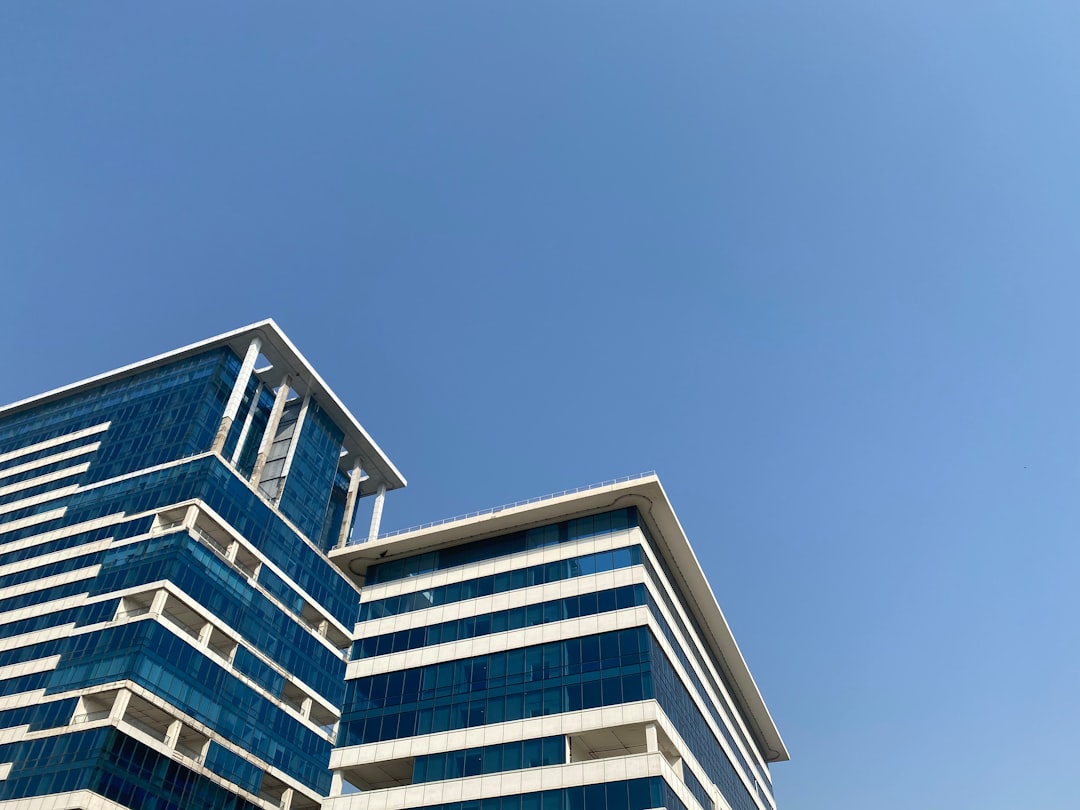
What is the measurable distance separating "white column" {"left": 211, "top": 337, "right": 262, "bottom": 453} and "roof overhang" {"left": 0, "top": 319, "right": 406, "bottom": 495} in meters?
1.14

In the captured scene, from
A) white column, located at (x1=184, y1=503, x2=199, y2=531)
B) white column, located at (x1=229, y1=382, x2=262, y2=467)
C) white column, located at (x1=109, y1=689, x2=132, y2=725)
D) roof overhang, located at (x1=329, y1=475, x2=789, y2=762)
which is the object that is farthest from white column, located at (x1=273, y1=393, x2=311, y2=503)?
white column, located at (x1=109, y1=689, x2=132, y2=725)

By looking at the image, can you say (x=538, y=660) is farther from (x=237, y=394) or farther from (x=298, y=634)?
(x=237, y=394)

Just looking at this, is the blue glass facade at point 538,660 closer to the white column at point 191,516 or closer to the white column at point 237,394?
the white column at point 191,516

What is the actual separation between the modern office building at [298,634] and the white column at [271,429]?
41cm

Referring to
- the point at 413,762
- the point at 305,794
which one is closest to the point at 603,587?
the point at 413,762

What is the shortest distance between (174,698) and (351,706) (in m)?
15.5

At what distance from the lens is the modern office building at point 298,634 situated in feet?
196

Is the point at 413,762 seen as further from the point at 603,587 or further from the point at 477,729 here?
A: the point at 603,587

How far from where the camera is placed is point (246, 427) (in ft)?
275

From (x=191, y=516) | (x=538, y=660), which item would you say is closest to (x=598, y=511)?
(x=538, y=660)

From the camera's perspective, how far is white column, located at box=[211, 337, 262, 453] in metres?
78.9

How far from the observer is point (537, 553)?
244 feet

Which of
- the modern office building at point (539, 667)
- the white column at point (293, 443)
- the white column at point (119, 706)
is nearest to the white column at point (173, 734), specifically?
the white column at point (119, 706)

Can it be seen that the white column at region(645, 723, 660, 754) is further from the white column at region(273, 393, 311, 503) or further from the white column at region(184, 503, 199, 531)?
the white column at region(273, 393, 311, 503)
